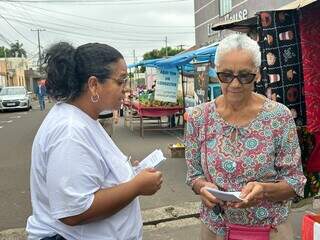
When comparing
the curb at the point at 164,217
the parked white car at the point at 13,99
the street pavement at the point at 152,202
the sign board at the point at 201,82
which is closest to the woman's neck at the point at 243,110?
the street pavement at the point at 152,202

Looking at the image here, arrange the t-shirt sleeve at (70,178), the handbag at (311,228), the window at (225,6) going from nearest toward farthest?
1. the t-shirt sleeve at (70,178)
2. the handbag at (311,228)
3. the window at (225,6)

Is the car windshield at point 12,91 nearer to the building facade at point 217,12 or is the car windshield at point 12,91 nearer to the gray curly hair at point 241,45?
the building facade at point 217,12

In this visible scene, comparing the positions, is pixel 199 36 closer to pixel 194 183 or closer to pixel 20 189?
pixel 20 189

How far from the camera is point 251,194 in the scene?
6.81 ft

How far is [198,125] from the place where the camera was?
2.39 m

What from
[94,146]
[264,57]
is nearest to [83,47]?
[94,146]

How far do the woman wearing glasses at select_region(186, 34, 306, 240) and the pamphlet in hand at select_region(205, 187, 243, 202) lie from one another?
0.06m

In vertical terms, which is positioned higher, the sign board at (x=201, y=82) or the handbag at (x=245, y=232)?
the sign board at (x=201, y=82)

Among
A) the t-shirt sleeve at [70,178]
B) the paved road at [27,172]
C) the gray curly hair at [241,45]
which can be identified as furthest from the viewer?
the paved road at [27,172]

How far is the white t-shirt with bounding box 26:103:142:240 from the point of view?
179 cm

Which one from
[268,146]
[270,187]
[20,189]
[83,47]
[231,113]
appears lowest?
[20,189]

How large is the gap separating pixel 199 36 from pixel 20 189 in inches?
1354

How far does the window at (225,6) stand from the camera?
107ft

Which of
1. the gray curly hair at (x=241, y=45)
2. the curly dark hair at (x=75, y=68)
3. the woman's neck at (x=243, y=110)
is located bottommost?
the woman's neck at (x=243, y=110)
